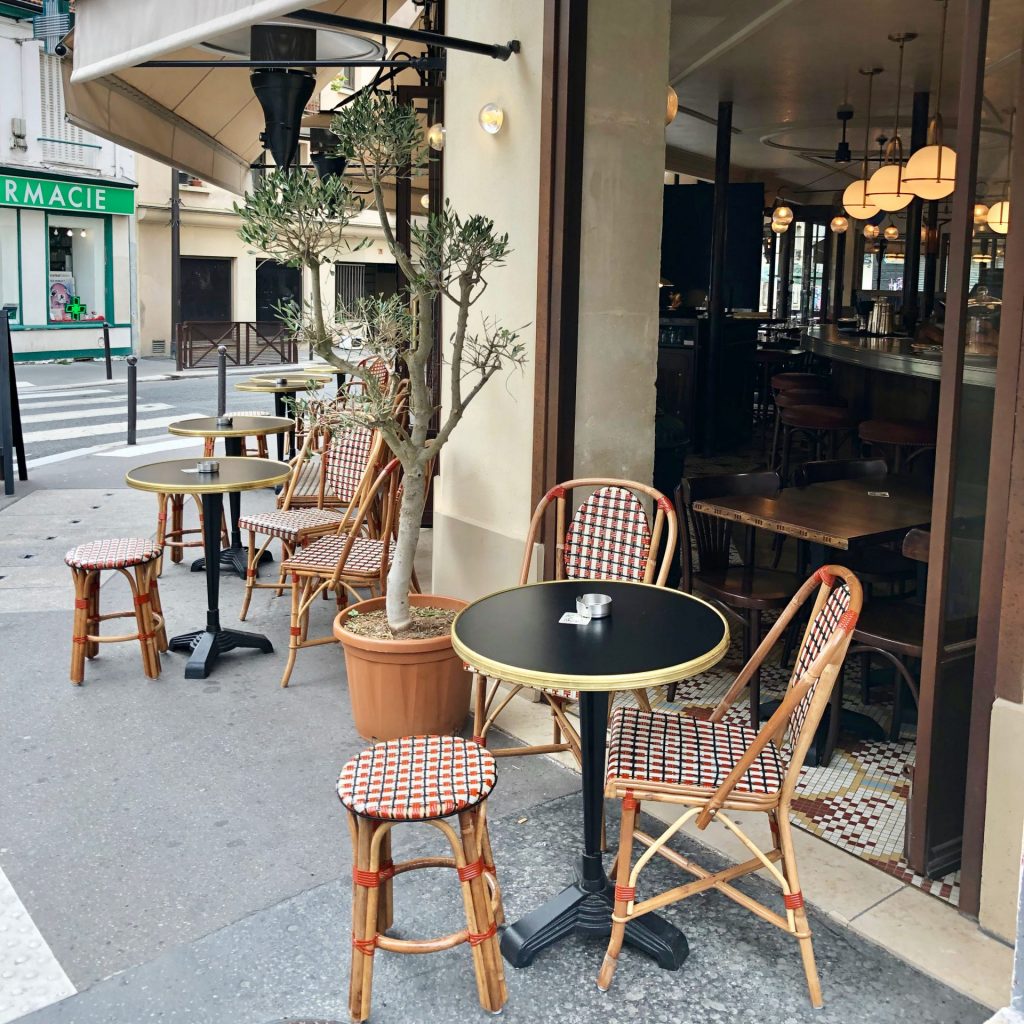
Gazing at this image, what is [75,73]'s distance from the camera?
13.8 feet

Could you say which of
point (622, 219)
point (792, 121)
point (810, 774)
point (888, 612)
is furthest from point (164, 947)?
point (792, 121)

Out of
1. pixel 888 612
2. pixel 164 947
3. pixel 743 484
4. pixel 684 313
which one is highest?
pixel 684 313

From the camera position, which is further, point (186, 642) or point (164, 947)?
point (186, 642)

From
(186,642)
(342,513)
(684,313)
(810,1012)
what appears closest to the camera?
(810,1012)

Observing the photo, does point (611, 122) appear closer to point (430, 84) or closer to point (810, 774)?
point (810, 774)

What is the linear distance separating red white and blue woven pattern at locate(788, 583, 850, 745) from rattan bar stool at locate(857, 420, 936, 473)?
430 cm

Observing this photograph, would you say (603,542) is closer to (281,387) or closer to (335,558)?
(335,558)

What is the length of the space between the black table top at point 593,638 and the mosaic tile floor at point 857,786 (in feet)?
2.93

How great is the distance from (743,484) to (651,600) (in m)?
1.51

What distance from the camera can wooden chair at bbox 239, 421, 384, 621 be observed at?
5137 mm

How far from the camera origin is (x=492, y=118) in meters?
4.34

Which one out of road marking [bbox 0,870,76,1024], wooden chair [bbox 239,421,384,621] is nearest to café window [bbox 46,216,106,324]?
wooden chair [bbox 239,421,384,621]

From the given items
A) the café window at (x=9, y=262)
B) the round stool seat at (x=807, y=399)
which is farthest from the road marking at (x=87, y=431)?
the café window at (x=9, y=262)

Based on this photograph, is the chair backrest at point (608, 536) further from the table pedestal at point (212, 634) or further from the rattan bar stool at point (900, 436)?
the rattan bar stool at point (900, 436)
